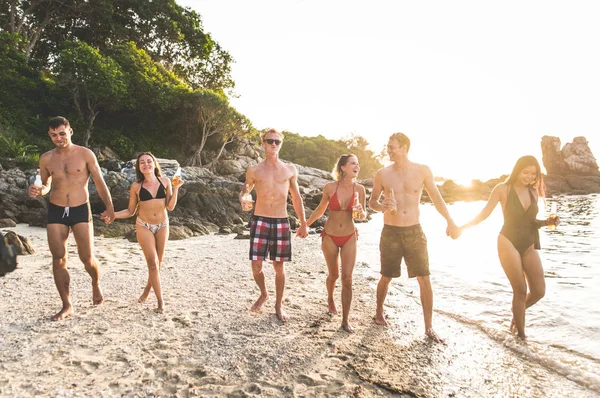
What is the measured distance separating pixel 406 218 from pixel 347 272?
3.18 ft

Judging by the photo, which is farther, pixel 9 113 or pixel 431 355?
pixel 9 113

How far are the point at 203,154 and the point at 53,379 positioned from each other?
102 feet

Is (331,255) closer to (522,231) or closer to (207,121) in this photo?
(522,231)

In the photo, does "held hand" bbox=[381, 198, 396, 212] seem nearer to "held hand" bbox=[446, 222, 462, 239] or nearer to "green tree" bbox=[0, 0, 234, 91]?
"held hand" bbox=[446, 222, 462, 239]

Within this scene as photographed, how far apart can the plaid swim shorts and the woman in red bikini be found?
0.43 meters

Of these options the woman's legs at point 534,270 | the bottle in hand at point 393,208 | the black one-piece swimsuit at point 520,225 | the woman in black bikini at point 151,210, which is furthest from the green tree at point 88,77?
the woman's legs at point 534,270

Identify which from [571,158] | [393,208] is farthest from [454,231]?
[571,158]

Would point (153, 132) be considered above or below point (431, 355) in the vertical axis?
above

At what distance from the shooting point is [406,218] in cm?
452

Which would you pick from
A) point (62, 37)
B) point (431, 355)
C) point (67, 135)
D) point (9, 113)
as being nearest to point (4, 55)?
point (9, 113)

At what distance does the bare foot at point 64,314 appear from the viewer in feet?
14.1

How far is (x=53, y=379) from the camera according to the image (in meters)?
3.01

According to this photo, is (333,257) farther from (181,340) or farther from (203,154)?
(203,154)

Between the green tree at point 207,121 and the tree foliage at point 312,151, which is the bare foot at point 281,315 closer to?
the green tree at point 207,121
